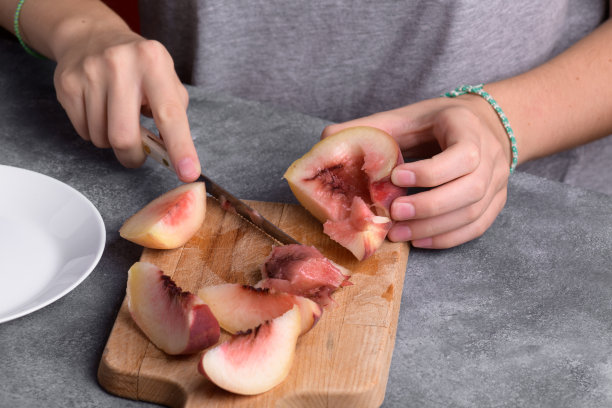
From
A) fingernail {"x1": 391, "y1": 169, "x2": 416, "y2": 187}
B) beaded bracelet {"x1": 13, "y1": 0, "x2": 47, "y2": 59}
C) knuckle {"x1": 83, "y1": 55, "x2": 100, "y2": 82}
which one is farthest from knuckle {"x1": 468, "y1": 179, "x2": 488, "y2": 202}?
beaded bracelet {"x1": 13, "y1": 0, "x2": 47, "y2": 59}

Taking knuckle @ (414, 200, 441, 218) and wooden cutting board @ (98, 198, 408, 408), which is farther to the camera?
knuckle @ (414, 200, 441, 218)

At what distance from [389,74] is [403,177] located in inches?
29.1

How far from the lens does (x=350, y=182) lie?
133 cm

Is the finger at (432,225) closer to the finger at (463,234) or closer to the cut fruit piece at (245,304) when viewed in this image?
the finger at (463,234)

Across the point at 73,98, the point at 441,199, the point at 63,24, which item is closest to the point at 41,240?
the point at 73,98

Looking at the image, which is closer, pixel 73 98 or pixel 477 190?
pixel 477 190

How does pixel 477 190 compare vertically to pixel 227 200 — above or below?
above

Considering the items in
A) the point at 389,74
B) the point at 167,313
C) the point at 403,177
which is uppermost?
the point at 403,177

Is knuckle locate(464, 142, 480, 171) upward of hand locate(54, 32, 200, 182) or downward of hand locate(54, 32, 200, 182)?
upward

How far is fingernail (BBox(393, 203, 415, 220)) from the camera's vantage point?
3.97 feet

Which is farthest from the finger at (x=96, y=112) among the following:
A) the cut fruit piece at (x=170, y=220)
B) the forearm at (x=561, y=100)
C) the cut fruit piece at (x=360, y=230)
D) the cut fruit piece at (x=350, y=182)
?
the forearm at (x=561, y=100)

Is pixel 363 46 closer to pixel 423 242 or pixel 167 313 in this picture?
pixel 423 242

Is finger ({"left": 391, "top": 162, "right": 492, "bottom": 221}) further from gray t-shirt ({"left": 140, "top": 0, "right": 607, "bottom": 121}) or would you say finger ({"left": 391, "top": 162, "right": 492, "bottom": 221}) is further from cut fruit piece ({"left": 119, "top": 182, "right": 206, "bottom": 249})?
gray t-shirt ({"left": 140, "top": 0, "right": 607, "bottom": 121})

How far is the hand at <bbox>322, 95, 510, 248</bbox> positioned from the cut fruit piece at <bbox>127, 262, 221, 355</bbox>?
1.29 ft
